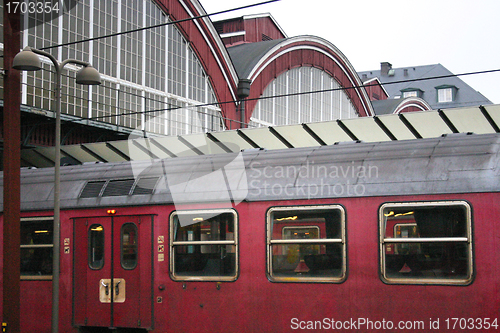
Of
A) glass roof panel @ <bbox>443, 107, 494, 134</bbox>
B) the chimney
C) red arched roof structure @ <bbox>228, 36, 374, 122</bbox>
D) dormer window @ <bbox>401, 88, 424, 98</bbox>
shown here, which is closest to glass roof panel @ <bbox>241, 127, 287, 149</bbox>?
glass roof panel @ <bbox>443, 107, 494, 134</bbox>

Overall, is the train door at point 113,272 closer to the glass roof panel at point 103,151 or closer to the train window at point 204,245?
the train window at point 204,245

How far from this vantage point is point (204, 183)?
9133mm

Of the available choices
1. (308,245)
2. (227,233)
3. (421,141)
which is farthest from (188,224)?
(421,141)

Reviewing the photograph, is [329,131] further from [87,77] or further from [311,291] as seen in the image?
[311,291]

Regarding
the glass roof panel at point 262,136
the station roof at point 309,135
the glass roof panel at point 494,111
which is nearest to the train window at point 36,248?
the station roof at point 309,135

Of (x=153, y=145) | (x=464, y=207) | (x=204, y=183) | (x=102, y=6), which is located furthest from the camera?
(x=102, y=6)

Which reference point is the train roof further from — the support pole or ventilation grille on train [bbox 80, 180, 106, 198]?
the support pole

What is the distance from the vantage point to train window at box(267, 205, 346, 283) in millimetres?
7941

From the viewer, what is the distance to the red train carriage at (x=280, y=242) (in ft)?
24.1

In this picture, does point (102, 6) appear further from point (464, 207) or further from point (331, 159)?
point (464, 207)

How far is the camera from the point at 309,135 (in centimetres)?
1407

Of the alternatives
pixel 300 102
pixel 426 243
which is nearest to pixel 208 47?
pixel 300 102

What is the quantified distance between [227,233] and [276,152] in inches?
61.9

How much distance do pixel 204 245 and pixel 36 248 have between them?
360cm
